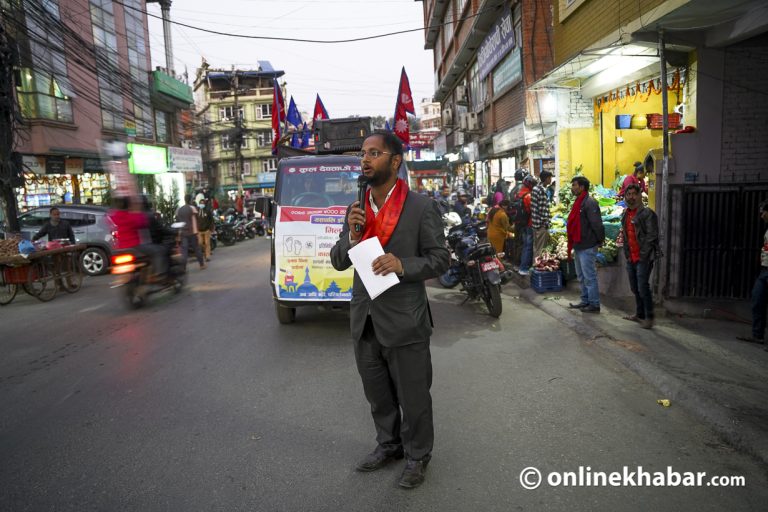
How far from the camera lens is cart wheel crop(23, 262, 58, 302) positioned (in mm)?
9797

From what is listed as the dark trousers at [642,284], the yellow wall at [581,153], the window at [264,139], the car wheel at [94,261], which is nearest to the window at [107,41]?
the car wheel at [94,261]

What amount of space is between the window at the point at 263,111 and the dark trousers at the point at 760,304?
56.1m

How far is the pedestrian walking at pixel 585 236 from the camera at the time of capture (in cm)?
759

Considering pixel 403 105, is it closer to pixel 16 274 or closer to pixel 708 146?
pixel 708 146

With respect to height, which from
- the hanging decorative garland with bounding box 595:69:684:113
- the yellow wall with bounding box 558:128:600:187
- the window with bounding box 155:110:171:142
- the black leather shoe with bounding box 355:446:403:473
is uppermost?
the window with bounding box 155:110:171:142

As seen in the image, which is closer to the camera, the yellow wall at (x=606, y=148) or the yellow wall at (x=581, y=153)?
the yellow wall at (x=606, y=148)

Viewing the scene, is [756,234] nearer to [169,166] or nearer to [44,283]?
[44,283]

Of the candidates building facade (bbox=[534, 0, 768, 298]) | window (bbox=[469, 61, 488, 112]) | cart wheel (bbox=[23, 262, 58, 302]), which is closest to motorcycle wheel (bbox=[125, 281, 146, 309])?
cart wheel (bbox=[23, 262, 58, 302])

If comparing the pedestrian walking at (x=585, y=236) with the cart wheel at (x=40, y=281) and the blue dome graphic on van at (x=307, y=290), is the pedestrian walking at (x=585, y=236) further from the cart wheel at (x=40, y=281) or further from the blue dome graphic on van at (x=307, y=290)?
the cart wheel at (x=40, y=281)

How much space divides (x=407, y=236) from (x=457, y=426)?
169cm

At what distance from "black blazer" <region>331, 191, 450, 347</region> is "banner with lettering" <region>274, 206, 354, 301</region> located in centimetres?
372

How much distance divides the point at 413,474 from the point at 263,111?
58.5m

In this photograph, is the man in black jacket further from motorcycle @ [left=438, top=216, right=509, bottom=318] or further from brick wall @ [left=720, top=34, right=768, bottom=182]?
brick wall @ [left=720, top=34, right=768, bottom=182]

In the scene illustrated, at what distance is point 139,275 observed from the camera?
28.7 ft
